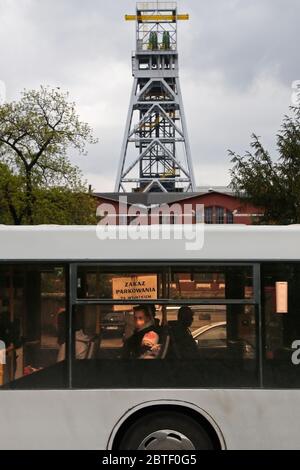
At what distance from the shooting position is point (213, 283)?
6.11 metres

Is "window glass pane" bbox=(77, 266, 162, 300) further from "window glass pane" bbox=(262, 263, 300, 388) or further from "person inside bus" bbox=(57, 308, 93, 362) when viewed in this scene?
"window glass pane" bbox=(262, 263, 300, 388)

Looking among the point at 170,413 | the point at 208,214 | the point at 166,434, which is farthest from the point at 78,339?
the point at 208,214

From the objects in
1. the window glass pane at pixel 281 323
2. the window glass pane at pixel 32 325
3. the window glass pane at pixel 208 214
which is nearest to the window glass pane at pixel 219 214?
the window glass pane at pixel 208 214

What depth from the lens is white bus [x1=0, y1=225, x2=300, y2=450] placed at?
19.4ft

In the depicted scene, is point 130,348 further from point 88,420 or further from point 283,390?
point 283,390

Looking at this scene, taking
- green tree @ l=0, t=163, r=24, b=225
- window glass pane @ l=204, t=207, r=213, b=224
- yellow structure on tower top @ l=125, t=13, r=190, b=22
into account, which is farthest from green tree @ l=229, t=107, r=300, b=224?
yellow structure on tower top @ l=125, t=13, r=190, b=22

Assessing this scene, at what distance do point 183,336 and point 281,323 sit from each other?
97 centimetres

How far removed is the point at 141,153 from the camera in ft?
335

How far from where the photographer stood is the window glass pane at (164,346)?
19.8 feet

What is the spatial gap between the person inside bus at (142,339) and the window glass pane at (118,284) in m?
0.16

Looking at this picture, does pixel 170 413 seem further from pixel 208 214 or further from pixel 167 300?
pixel 208 214

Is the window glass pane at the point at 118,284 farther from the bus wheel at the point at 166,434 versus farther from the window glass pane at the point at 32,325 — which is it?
the bus wheel at the point at 166,434
